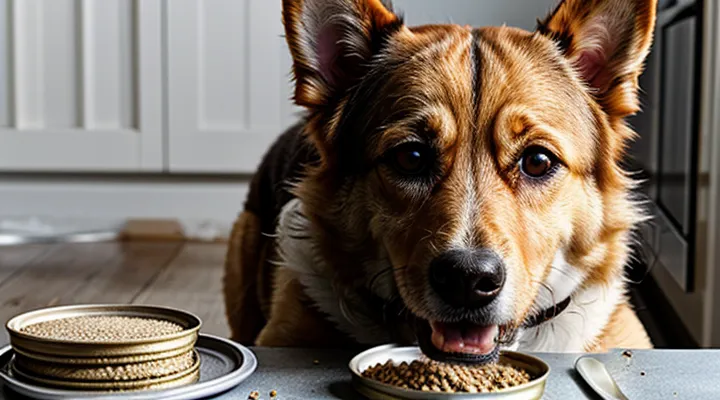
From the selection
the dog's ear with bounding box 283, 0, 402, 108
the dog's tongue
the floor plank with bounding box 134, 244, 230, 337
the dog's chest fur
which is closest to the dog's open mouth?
the dog's tongue

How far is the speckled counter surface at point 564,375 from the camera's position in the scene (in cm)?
133

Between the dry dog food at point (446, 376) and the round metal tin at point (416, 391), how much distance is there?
0.02m

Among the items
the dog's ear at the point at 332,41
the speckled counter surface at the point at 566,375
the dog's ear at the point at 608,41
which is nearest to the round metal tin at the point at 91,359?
the speckled counter surface at the point at 566,375

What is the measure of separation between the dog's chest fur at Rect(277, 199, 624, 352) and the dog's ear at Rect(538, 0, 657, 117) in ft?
0.97

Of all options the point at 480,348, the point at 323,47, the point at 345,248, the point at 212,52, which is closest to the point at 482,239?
the point at 480,348

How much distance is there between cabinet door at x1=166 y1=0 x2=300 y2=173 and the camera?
404 centimetres

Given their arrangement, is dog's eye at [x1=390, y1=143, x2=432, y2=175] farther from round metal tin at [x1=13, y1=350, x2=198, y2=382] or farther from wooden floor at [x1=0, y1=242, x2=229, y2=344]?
wooden floor at [x1=0, y1=242, x2=229, y2=344]

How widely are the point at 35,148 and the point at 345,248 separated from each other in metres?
2.68

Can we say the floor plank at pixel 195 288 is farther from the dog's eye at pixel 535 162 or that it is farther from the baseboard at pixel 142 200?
the dog's eye at pixel 535 162

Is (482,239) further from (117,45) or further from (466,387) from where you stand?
(117,45)

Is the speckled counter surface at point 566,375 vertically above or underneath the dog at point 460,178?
underneath

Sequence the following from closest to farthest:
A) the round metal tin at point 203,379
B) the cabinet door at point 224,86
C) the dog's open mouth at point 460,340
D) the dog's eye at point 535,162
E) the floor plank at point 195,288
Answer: the round metal tin at point 203,379
the dog's open mouth at point 460,340
the dog's eye at point 535,162
the floor plank at point 195,288
the cabinet door at point 224,86

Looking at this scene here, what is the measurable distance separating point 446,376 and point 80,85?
3124mm

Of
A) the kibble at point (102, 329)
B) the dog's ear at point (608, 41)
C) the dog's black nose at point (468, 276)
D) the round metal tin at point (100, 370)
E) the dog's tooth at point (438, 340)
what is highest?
the dog's ear at point (608, 41)
